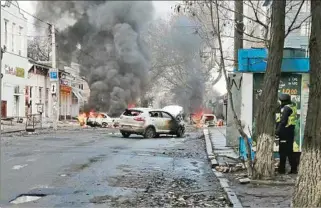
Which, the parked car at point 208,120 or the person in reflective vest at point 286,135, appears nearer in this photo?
the person in reflective vest at point 286,135

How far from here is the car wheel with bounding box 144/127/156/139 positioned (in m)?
25.5

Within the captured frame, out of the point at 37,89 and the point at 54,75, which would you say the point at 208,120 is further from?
the point at 54,75

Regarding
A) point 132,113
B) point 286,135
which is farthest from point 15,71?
point 286,135

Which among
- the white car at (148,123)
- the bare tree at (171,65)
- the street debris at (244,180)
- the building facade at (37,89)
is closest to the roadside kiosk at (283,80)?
the street debris at (244,180)

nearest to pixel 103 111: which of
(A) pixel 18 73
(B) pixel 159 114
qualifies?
(A) pixel 18 73

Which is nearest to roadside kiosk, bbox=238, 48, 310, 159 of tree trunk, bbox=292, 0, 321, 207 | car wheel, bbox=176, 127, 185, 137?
tree trunk, bbox=292, 0, 321, 207

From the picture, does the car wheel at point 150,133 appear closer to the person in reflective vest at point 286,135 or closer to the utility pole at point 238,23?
the utility pole at point 238,23

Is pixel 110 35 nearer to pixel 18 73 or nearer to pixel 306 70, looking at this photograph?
pixel 18 73

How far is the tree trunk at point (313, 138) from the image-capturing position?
5598mm

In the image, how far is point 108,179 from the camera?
10.1 metres

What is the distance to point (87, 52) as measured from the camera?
158 feet

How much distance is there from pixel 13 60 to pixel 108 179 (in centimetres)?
3033

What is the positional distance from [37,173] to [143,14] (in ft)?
126

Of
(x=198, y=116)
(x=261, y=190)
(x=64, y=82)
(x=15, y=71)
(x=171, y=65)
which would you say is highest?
(x=171, y=65)
